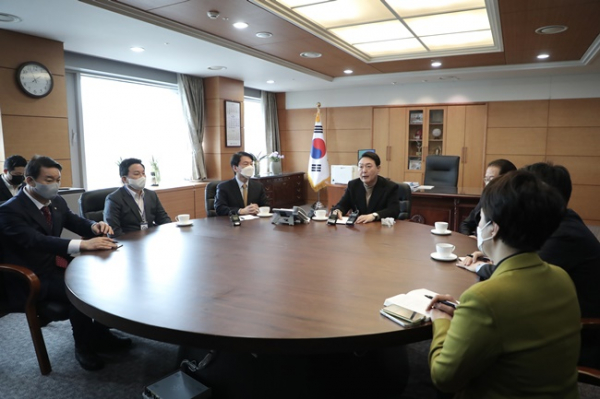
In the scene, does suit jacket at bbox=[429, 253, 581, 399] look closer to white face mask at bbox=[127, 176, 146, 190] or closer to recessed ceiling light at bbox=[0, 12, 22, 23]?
white face mask at bbox=[127, 176, 146, 190]

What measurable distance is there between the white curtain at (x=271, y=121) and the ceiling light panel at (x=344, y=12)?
4.48 m

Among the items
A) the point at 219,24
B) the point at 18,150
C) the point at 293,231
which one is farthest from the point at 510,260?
the point at 18,150

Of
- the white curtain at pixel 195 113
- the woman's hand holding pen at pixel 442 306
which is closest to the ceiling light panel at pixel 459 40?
the white curtain at pixel 195 113

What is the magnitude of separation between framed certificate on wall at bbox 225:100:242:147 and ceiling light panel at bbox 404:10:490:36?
11.4 feet

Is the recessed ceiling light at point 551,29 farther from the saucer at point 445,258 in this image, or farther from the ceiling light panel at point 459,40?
the saucer at point 445,258

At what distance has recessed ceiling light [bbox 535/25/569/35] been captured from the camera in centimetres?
438

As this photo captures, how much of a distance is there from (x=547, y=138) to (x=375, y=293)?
7.17 metres

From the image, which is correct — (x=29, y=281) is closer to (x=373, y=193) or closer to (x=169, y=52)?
(x=373, y=193)

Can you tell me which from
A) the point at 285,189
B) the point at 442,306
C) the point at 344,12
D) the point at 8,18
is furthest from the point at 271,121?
the point at 442,306

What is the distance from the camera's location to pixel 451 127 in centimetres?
787

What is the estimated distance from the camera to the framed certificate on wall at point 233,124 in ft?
23.4

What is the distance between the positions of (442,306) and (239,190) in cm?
282

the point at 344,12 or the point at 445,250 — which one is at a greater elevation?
the point at 344,12

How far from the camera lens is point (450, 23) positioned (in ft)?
15.5
